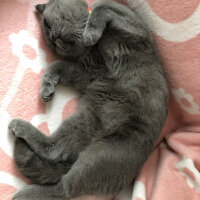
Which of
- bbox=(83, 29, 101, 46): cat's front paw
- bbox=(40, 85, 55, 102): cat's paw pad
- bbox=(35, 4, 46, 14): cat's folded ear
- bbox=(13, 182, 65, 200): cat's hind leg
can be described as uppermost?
bbox=(35, 4, 46, 14): cat's folded ear

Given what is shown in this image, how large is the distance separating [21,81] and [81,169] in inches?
20.0

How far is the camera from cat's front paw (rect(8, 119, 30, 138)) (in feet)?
3.61

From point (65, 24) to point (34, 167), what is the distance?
68cm

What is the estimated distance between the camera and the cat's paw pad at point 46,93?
1169 mm

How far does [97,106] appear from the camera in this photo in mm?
1221

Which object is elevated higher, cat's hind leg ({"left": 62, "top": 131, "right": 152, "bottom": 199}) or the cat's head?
the cat's head

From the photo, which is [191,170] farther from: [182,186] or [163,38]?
[163,38]

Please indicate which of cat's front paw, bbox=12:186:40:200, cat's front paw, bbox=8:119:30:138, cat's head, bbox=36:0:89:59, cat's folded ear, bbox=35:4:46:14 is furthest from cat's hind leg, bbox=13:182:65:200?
cat's folded ear, bbox=35:4:46:14

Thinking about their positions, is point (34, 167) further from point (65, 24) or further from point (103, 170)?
point (65, 24)

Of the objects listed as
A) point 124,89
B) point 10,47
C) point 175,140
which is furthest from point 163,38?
point 10,47

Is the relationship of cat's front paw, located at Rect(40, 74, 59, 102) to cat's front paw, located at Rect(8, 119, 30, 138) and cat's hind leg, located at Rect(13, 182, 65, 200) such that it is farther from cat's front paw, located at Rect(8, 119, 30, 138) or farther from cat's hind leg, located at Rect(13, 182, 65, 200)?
cat's hind leg, located at Rect(13, 182, 65, 200)

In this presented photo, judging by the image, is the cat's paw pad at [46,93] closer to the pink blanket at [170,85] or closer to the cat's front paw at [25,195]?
the pink blanket at [170,85]

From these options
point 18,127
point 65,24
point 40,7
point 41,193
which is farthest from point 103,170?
point 40,7

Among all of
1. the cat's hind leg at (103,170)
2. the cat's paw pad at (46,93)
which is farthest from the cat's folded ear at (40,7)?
the cat's hind leg at (103,170)
